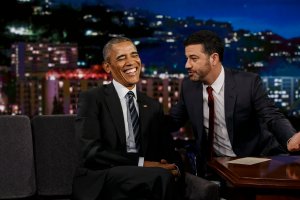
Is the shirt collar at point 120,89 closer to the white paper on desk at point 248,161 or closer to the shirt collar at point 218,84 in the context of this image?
the shirt collar at point 218,84

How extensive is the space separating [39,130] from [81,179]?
0.67 meters

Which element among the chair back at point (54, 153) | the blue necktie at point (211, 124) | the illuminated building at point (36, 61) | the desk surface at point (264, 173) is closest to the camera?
the desk surface at point (264, 173)

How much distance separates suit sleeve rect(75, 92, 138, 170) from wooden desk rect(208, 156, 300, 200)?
52 centimetres

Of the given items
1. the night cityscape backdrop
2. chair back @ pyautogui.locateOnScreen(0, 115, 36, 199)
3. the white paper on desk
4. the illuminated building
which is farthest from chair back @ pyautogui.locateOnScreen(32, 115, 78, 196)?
the illuminated building

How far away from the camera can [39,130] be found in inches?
110

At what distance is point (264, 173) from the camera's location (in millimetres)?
1876

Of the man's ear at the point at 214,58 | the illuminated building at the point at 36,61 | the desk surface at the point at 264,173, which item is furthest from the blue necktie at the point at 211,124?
the illuminated building at the point at 36,61

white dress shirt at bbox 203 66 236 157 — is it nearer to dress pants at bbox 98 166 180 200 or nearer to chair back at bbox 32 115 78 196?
dress pants at bbox 98 166 180 200

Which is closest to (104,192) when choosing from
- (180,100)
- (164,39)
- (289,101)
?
(180,100)

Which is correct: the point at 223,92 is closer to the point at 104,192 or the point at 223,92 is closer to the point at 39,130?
the point at 104,192

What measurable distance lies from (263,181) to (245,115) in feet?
3.08

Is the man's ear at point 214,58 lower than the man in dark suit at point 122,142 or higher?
higher

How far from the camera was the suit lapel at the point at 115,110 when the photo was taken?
2.37 meters

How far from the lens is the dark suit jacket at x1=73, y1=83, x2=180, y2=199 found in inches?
87.4
